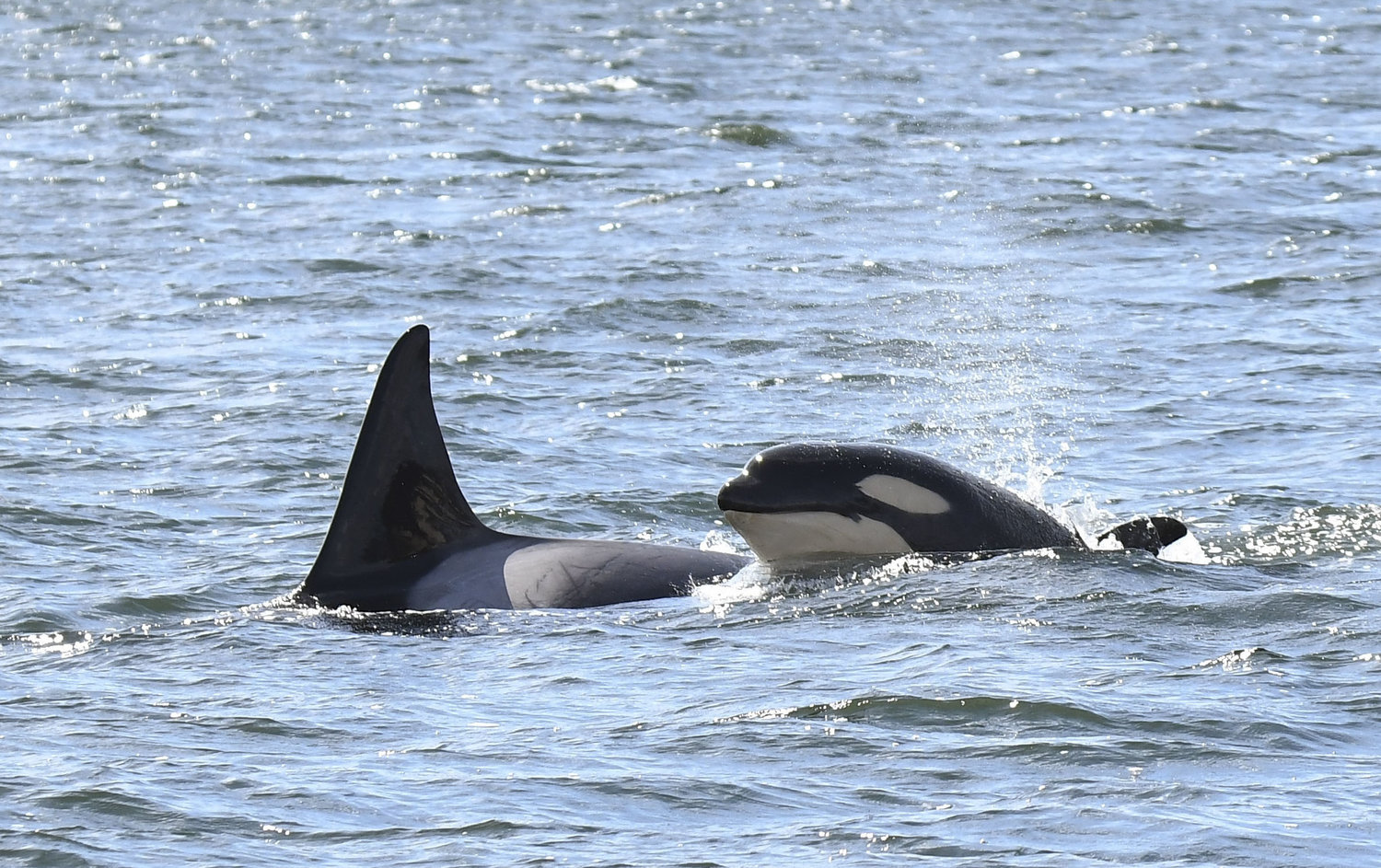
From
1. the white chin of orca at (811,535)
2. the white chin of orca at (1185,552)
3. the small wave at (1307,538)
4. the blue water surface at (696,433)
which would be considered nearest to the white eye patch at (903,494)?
the white chin of orca at (811,535)

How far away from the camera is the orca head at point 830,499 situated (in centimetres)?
1051

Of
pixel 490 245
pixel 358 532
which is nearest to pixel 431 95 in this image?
pixel 490 245

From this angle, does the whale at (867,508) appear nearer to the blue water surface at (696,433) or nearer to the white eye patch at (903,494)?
the white eye patch at (903,494)

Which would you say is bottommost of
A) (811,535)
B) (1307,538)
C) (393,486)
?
(1307,538)

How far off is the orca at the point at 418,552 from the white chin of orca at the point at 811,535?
34 centimetres

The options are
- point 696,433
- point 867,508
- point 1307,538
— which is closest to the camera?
point 867,508

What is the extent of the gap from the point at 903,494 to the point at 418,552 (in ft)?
7.53

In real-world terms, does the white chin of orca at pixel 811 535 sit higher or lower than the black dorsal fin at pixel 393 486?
lower

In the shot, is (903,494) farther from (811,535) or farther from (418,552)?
(418,552)

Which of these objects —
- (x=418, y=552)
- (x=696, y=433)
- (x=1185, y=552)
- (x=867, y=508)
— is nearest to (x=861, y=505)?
(x=867, y=508)

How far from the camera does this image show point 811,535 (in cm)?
1070

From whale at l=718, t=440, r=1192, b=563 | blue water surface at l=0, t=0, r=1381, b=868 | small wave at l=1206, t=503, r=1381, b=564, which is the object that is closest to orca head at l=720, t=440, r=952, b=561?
whale at l=718, t=440, r=1192, b=563

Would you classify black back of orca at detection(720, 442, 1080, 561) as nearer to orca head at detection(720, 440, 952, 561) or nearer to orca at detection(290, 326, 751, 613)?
orca head at detection(720, 440, 952, 561)

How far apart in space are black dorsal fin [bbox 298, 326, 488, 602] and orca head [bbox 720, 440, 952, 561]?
4.47 feet
